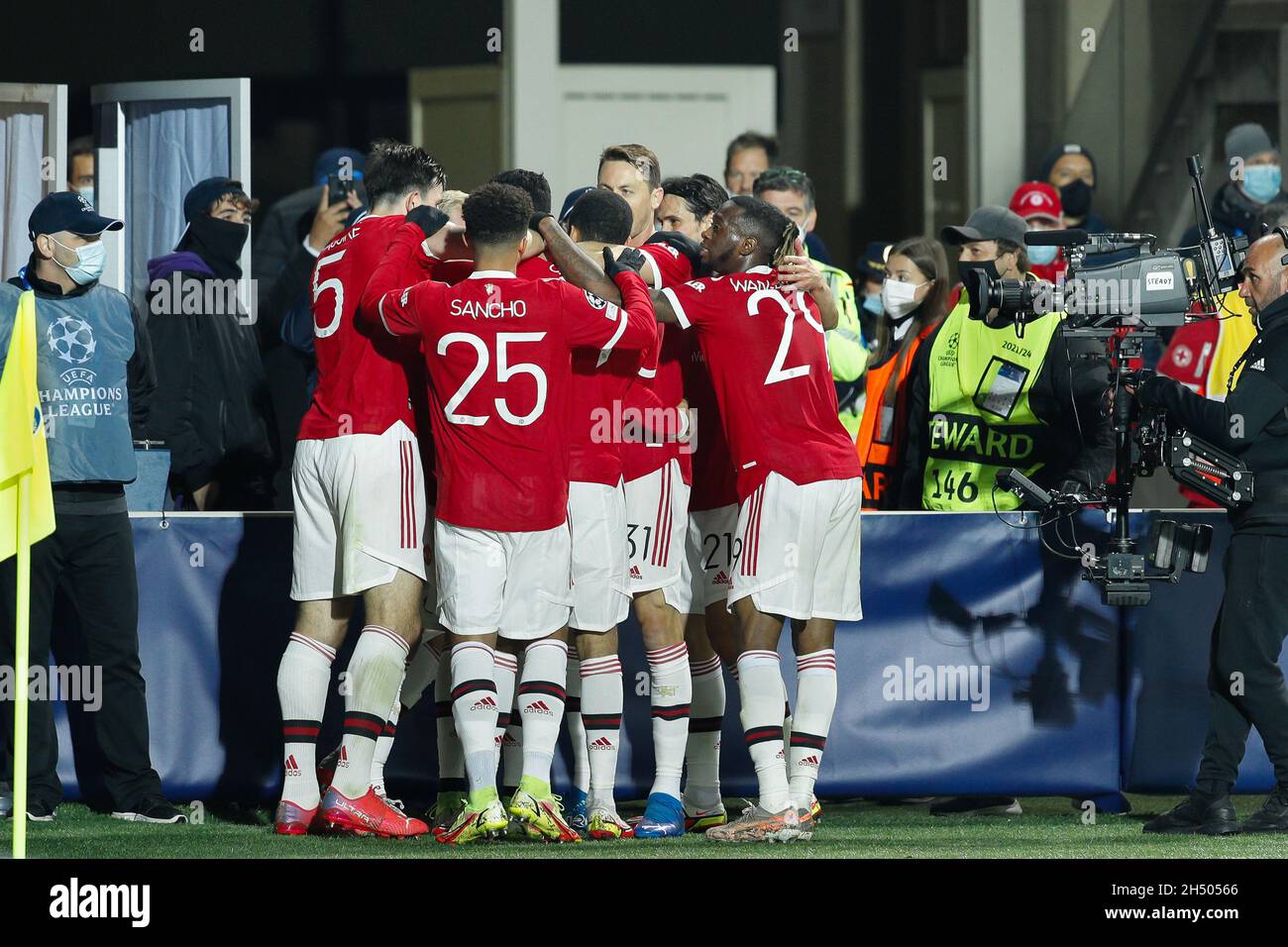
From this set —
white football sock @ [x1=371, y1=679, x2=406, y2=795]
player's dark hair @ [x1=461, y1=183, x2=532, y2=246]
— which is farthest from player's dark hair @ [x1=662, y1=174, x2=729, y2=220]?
white football sock @ [x1=371, y1=679, x2=406, y2=795]

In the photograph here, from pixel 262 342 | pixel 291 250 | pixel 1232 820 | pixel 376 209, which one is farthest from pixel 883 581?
pixel 291 250

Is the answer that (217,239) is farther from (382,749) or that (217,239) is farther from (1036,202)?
(1036,202)

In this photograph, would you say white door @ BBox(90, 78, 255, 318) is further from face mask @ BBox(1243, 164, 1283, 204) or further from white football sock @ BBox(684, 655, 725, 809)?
face mask @ BBox(1243, 164, 1283, 204)

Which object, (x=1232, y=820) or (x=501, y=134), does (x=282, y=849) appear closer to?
(x=1232, y=820)

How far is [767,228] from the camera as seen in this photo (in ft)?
22.2

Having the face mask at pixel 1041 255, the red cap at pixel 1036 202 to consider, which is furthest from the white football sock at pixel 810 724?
the red cap at pixel 1036 202

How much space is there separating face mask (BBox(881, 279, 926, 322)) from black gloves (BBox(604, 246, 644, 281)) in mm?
1546

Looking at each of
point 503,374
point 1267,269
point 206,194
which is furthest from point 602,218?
point 206,194

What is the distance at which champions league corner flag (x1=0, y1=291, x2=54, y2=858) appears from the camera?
546 cm

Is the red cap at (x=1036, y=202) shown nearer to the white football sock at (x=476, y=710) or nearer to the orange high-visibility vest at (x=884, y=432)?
the orange high-visibility vest at (x=884, y=432)

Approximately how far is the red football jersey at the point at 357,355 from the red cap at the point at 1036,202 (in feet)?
13.1

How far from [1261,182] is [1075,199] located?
3.41 feet

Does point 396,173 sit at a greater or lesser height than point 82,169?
lesser

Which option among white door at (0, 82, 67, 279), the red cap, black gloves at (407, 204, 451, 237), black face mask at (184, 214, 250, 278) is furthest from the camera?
the red cap
